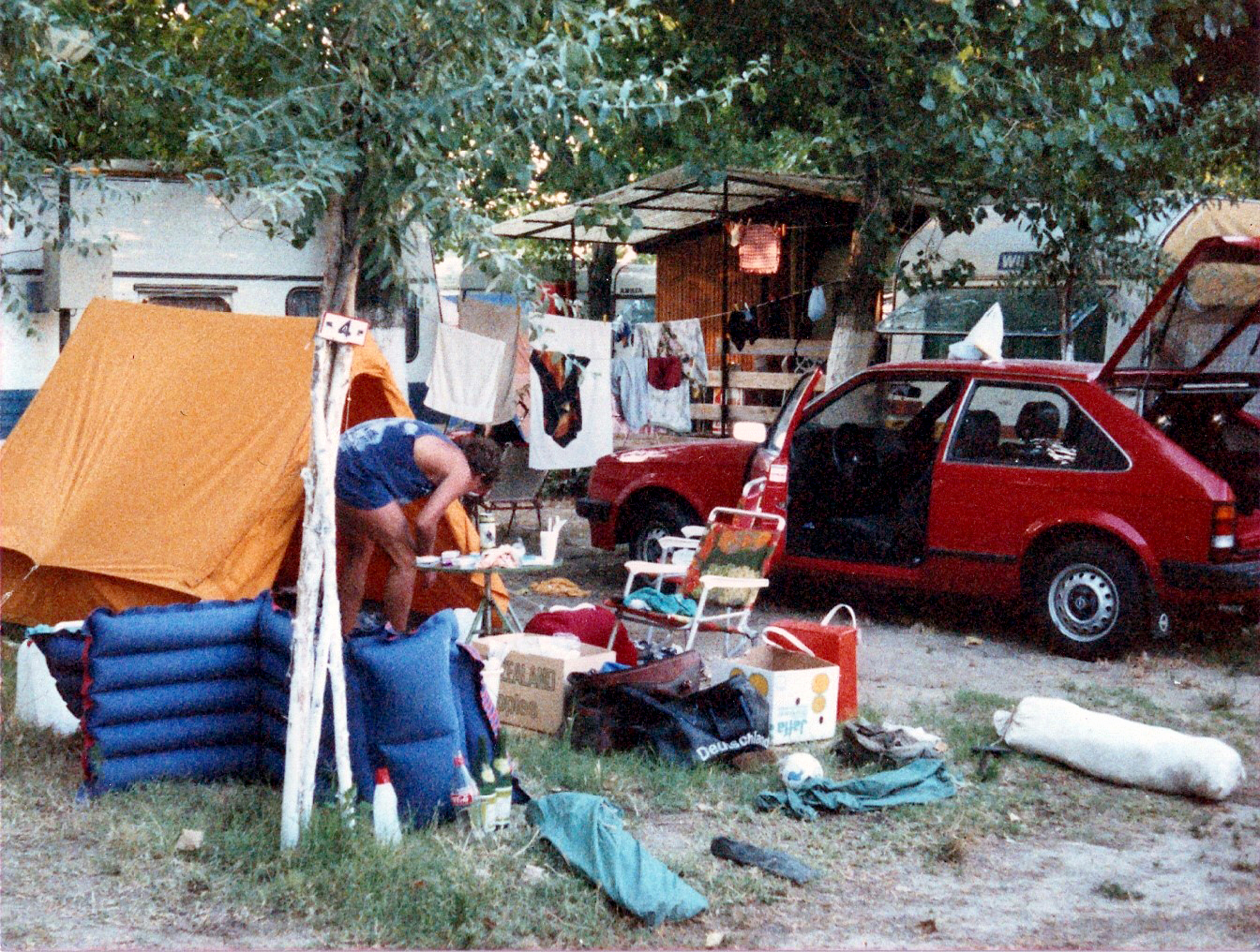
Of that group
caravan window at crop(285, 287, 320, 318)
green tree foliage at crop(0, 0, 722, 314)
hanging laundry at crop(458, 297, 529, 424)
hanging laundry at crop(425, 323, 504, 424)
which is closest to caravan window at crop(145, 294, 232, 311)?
caravan window at crop(285, 287, 320, 318)

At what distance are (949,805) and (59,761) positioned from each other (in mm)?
3576

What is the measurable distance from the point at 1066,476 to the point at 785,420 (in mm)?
1774

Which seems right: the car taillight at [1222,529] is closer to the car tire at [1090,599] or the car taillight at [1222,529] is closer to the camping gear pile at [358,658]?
the car tire at [1090,599]

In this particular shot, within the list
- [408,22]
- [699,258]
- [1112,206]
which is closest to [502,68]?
[408,22]

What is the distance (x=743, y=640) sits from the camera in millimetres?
7496

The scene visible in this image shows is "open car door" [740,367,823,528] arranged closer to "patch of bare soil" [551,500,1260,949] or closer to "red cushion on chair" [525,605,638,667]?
"red cushion on chair" [525,605,638,667]

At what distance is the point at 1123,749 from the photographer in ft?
18.5

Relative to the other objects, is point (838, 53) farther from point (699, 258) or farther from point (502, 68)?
point (699, 258)

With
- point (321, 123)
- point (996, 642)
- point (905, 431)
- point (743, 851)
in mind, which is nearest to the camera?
point (743, 851)

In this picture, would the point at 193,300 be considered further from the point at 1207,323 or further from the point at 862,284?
the point at 1207,323

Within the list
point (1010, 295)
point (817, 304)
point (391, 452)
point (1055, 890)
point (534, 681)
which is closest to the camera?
point (1055, 890)

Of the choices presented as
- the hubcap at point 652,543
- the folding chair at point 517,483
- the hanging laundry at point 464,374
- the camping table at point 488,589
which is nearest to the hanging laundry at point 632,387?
the folding chair at point 517,483

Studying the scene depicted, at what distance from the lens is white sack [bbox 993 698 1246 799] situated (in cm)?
543

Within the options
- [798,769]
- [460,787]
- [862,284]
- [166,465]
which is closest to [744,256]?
[862,284]
